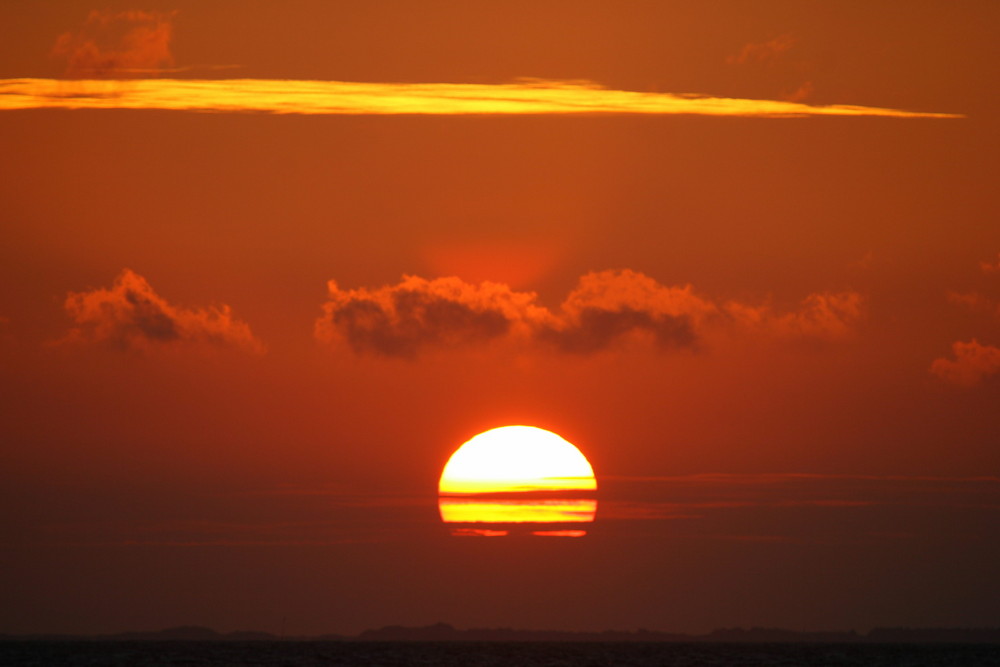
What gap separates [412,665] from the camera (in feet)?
643

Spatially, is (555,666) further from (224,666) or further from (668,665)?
(224,666)

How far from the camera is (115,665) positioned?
19500 centimetres

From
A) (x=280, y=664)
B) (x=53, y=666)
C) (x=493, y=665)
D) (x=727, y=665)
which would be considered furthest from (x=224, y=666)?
(x=727, y=665)

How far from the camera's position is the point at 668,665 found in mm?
198750

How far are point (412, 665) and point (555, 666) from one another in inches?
726

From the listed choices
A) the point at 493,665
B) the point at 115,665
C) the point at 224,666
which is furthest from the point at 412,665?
the point at 115,665

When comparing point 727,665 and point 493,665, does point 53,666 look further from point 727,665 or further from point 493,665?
point 727,665

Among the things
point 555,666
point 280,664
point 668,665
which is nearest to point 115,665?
point 280,664

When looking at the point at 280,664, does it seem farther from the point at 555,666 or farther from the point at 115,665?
the point at 555,666

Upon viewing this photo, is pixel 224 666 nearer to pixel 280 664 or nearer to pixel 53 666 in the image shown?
pixel 280 664

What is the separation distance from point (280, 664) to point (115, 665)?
69.6 ft

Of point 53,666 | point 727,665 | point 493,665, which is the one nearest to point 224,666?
point 53,666

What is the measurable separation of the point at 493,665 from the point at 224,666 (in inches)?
1364

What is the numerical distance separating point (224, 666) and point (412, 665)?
23812mm
